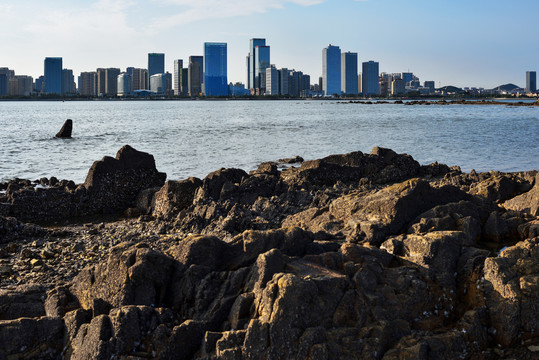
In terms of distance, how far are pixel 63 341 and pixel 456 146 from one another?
121 feet

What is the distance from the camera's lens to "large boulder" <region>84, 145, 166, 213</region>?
16.5m

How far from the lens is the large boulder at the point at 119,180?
54.3 ft

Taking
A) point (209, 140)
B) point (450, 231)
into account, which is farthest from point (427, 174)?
point (209, 140)

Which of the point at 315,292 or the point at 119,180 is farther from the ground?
the point at 119,180

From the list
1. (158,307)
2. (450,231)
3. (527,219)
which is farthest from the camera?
(527,219)

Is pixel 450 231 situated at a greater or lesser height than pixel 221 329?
greater

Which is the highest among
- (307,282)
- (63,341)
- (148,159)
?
(148,159)

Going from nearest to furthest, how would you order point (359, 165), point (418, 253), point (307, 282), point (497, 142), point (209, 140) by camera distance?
point (307, 282)
point (418, 253)
point (359, 165)
point (497, 142)
point (209, 140)

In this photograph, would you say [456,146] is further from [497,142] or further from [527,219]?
[527,219]

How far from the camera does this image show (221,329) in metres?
6.79

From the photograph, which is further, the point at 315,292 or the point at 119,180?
the point at 119,180

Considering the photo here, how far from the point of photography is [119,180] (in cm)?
1719

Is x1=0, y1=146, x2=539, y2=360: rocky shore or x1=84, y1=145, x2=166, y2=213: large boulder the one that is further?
x1=84, y1=145, x2=166, y2=213: large boulder

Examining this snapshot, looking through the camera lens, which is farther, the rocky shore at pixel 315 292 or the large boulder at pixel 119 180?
the large boulder at pixel 119 180
